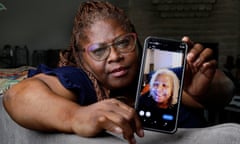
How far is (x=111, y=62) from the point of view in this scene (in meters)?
0.72

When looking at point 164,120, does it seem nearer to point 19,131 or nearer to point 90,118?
point 90,118

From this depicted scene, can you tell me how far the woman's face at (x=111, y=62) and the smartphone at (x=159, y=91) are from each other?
3.6 inches

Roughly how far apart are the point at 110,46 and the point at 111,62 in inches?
1.1

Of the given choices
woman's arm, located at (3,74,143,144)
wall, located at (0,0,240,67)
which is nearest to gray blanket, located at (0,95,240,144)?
woman's arm, located at (3,74,143,144)

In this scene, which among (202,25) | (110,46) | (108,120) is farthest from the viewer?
(202,25)

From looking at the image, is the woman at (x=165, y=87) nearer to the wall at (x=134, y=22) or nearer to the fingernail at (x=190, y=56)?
the fingernail at (x=190, y=56)

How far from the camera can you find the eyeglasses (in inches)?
28.6

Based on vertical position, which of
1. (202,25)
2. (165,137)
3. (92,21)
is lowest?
(202,25)

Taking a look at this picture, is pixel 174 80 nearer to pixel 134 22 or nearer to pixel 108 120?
pixel 108 120

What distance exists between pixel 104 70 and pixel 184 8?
13.8ft


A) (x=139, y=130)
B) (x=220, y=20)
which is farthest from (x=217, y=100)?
(x=220, y=20)

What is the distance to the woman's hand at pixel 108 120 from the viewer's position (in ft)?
1.68

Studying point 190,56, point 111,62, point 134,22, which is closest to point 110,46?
point 111,62

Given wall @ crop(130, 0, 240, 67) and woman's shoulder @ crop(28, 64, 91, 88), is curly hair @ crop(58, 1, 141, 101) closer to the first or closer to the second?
woman's shoulder @ crop(28, 64, 91, 88)
